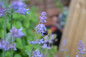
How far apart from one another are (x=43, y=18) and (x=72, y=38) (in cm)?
171

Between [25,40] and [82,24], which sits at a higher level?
[82,24]

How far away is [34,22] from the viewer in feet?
7.97

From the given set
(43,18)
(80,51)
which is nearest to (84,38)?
(80,51)

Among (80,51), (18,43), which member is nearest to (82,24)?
(18,43)

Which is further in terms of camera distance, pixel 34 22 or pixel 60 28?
pixel 60 28

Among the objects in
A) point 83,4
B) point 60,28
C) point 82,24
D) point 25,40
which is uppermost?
point 83,4

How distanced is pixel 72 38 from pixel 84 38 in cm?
43

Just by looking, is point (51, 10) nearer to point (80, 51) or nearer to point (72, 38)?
point (72, 38)

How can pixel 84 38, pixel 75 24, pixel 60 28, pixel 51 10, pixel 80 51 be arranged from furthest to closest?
pixel 51 10 < pixel 60 28 < pixel 75 24 < pixel 84 38 < pixel 80 51

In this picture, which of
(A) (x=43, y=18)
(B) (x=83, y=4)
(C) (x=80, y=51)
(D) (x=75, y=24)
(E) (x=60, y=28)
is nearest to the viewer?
(A) (x=43, y=18)

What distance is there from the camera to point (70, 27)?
2.60 m

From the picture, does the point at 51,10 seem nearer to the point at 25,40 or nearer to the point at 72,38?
the point at 72,38

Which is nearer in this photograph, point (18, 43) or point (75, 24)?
point (18, 43)

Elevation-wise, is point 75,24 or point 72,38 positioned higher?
point 75,24
